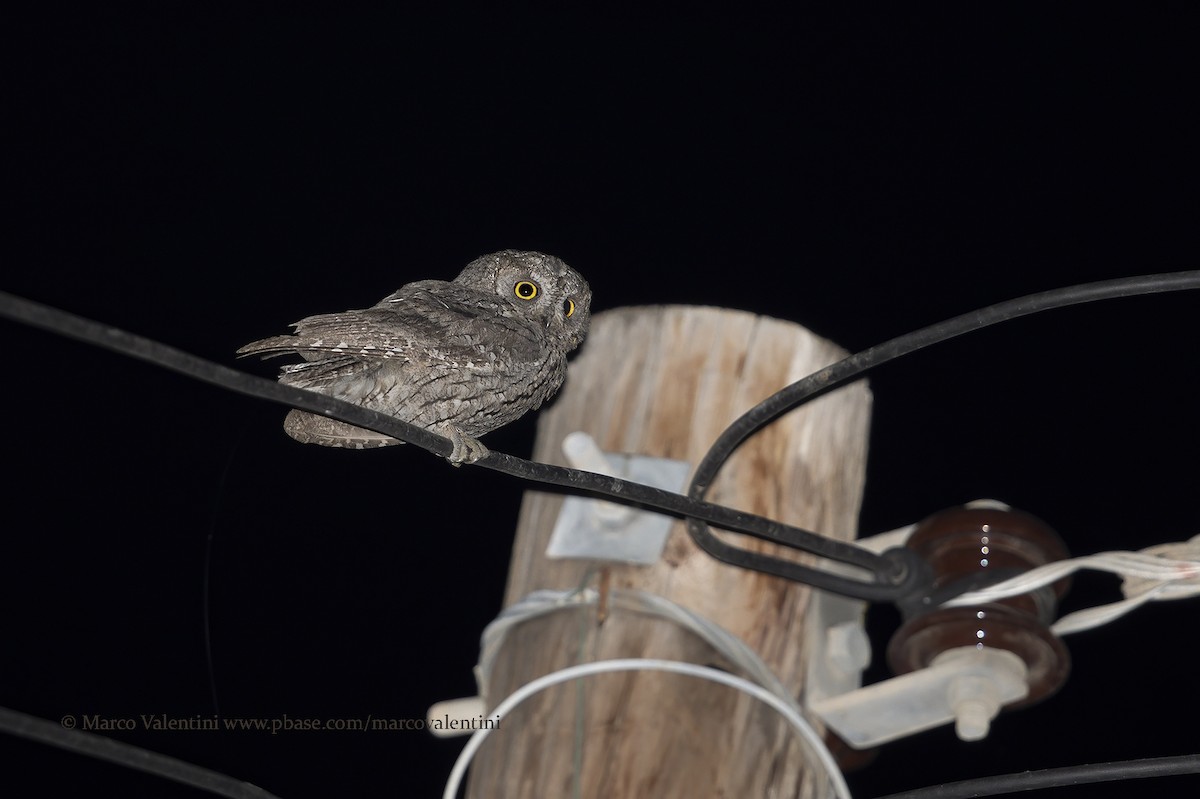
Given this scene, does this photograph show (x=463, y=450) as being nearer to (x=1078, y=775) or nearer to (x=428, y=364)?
(x=428, y=364)

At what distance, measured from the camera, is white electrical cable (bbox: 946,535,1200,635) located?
315cm

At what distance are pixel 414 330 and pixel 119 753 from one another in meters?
1.30

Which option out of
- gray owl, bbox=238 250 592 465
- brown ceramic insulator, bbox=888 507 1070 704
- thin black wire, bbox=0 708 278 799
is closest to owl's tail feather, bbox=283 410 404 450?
gray owl, bbox=238 250 592 465

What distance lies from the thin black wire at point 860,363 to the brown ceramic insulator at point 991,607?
0.17 meters

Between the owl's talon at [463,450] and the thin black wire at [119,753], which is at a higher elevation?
the owl's talon at [463,450]

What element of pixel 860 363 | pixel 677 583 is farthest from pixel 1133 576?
pixel 677 583

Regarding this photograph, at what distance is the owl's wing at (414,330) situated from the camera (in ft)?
10.0

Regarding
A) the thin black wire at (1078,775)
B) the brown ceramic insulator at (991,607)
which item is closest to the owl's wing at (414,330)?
the brown ceramic insulator at (991,607)

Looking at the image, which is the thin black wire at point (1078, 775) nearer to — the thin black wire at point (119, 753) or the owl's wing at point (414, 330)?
the thin black wire at point (119, 753)

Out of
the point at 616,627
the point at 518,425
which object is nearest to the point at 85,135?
the point at 518,425

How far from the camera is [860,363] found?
3.00m

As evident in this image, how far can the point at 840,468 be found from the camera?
3.51 metres

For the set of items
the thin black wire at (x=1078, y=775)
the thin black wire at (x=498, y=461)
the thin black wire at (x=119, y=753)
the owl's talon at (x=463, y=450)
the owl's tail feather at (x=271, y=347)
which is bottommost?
the thin black wire at (x=119, y=753)

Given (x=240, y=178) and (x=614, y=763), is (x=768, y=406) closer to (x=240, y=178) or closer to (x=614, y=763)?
(x=614, y=763)
